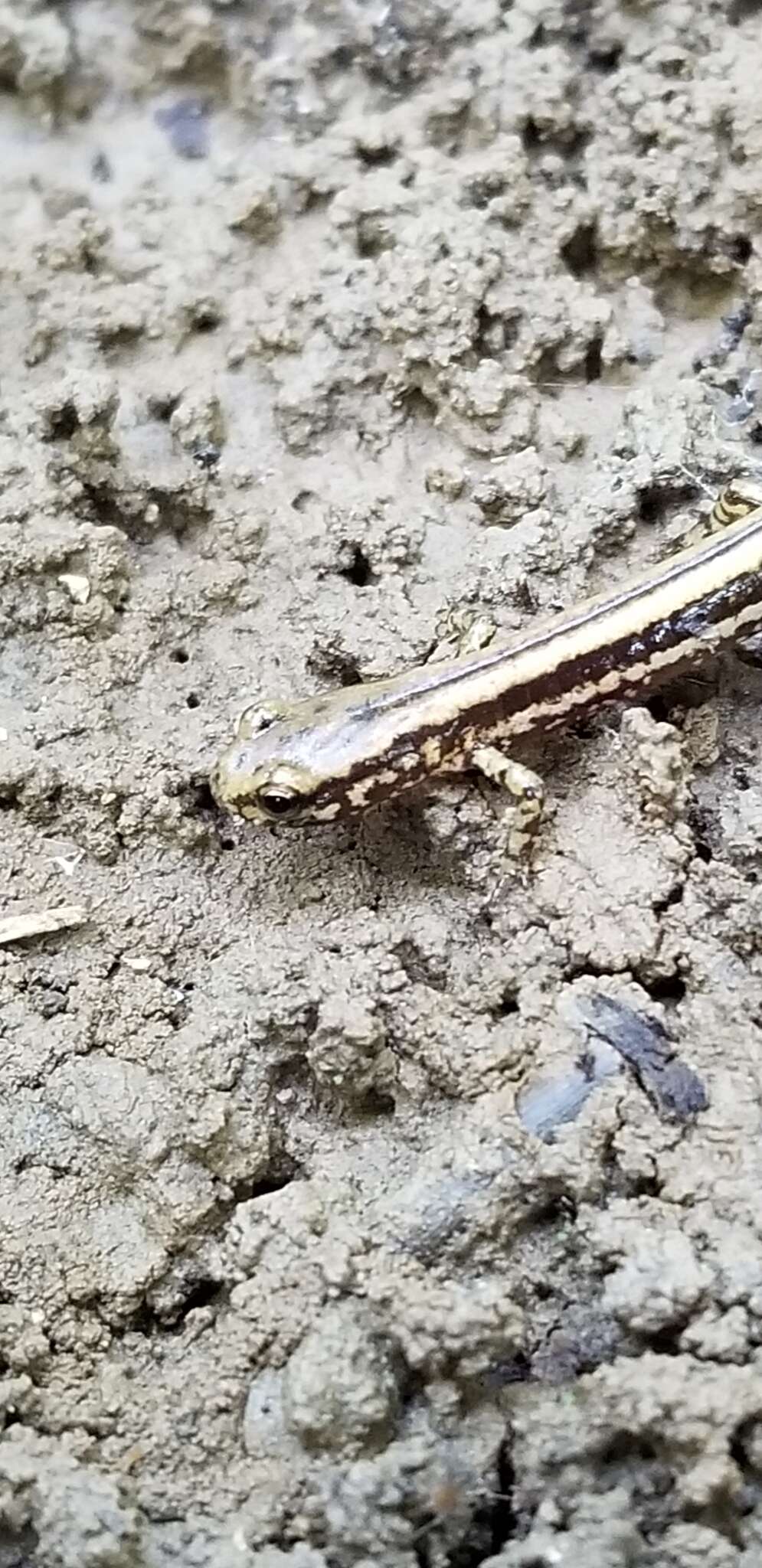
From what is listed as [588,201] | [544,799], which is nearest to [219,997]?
[544,799]

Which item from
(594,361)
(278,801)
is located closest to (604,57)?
(594,361)

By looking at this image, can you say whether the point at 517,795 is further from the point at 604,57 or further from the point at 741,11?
the point at 741,11

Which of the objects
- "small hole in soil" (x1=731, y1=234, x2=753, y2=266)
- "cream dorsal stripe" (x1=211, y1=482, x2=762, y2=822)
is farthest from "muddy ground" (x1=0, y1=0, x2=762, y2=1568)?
"cream dorsal stripe" (x1=211, y1=482, x2=762, y2=822)

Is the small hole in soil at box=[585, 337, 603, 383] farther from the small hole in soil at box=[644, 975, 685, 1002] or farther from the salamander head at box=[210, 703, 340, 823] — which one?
the small hole in soil at box=[644, 975, 685, 1002]

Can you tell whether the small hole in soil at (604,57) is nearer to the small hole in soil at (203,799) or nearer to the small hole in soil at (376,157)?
the small hole in soil at (376,157)

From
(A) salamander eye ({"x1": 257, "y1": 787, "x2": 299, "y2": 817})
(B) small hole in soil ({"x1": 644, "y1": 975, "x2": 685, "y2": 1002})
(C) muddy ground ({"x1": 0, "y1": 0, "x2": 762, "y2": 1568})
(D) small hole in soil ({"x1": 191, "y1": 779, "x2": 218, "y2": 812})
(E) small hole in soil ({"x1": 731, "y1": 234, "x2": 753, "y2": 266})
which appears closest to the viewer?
(C) muddy ground ({"x1": 0, "y1": 0, "x2": 762, "y2": 1568})

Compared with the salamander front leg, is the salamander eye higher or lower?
higher

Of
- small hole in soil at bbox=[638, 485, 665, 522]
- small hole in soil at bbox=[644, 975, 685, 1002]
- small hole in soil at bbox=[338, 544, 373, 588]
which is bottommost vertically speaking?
small hole in soil at bbox=[644, 975, 685, 1002]
